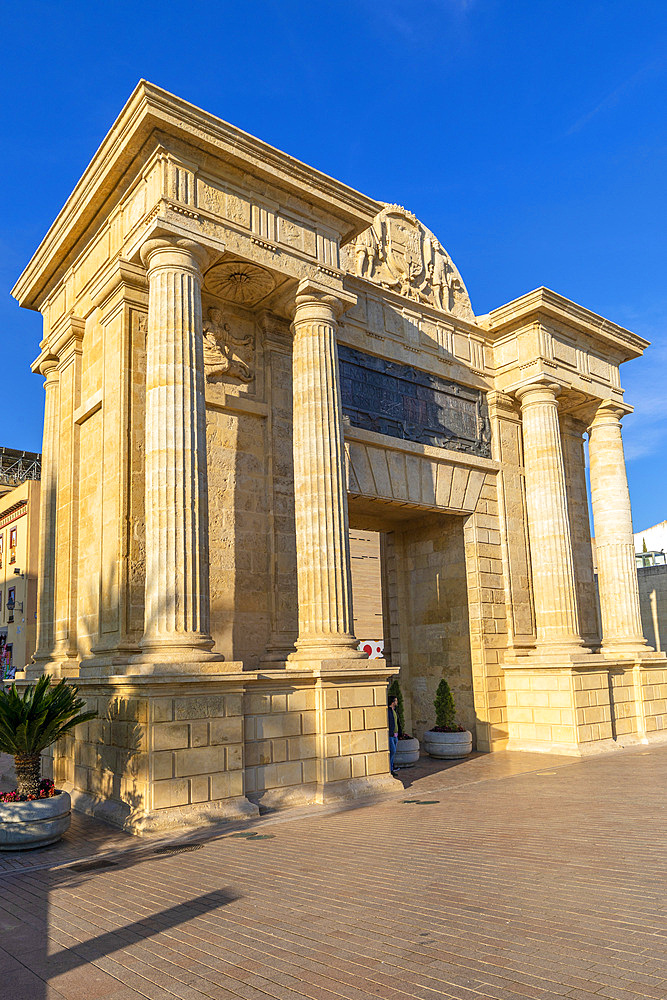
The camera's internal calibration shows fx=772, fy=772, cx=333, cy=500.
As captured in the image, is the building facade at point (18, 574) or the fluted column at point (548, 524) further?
the building facade at point (18, 574)

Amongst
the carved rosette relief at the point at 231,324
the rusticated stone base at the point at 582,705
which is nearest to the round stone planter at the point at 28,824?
the carved rosette relief at the point at 231,324

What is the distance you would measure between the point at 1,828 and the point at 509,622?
38.6ft

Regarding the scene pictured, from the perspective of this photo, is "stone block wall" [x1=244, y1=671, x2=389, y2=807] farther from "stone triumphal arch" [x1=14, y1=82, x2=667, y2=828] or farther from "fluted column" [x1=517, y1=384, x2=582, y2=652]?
"fluted column" [x1=517, y1=384, x2=582, y2=652]

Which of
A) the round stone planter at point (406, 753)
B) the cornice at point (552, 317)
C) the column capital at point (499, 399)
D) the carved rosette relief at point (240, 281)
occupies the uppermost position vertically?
the cornice at point (552, 317)

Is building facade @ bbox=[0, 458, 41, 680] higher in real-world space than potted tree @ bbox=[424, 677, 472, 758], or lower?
higher

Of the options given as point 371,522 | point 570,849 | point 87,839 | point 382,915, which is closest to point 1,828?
point 87,839

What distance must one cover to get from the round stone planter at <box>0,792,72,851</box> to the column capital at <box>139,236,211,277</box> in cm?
736

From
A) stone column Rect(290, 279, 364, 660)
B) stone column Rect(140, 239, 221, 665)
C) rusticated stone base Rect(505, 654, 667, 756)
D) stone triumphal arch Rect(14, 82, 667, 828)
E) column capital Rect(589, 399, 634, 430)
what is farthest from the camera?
column capital Rect(589, 399, 634, 430)

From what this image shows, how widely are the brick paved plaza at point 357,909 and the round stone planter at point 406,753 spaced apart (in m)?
4.90

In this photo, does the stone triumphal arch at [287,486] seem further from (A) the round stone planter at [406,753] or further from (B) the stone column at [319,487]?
(A) the round stone planter at [406,753]

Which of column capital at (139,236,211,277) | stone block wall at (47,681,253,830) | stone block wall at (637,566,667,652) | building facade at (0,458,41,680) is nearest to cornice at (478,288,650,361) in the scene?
column capital at (139,236,211,277)

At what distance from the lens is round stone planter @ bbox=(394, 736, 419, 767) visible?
15016 millimetres

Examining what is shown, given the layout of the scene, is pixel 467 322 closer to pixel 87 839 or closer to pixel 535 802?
pixel 535 802

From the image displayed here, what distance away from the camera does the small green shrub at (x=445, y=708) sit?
53.2ft
